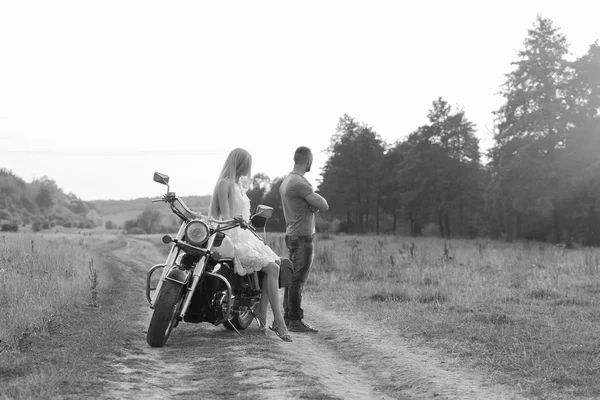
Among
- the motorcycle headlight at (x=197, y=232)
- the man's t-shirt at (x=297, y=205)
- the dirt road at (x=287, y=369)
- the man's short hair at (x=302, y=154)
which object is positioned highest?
the man's short hair at (x=302, y=154)

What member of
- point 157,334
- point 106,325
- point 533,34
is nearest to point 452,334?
point 157,334

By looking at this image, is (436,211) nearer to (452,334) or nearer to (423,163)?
(423,163)

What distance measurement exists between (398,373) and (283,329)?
6.23ft

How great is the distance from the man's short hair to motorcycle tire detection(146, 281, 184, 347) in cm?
263

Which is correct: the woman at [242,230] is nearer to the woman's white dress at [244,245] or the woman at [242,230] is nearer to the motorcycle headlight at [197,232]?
the woman's white dress at [244,245]

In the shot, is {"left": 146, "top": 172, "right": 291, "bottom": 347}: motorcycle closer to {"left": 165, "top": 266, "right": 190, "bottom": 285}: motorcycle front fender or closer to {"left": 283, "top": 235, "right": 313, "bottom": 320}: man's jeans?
{"left": 165, "top": 266, "right": 190, "bottom": 285}: motorcycle front fender

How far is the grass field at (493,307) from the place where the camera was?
6266 millimetres

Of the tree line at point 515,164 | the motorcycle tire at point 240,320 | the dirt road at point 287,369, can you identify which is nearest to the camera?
the dirt road at point 287,369

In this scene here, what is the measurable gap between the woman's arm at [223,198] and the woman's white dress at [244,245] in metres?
0.07

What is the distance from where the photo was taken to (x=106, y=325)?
834 cm

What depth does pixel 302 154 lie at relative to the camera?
28.4 ft

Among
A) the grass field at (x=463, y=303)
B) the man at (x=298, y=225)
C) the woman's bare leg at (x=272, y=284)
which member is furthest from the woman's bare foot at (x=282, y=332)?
the grass field at (x=463, y=303)

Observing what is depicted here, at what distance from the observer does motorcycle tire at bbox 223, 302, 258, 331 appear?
311 inches

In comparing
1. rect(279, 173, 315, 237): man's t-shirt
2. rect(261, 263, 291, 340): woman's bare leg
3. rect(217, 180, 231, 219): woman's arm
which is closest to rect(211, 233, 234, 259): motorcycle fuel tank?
rect(217, 180, 231, 219): woman's arm
